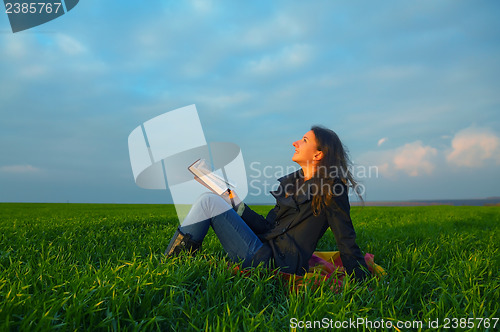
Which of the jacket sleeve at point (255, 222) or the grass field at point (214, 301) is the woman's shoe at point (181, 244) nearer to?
the grass field at point (214, 301)

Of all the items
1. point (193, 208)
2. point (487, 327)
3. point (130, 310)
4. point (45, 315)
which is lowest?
point (487, 327)

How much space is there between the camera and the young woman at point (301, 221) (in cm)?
320

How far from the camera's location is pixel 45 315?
74.4 inches

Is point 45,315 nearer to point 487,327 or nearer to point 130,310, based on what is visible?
point 130,310

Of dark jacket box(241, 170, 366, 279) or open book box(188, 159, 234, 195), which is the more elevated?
open book box(188, 159, 234, 195)

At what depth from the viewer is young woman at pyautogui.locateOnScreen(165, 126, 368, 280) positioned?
3203 millimetres

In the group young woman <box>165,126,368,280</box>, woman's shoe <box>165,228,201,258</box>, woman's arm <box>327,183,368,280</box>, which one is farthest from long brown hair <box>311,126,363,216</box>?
woman's shoe <box>165,228,201,258</box>

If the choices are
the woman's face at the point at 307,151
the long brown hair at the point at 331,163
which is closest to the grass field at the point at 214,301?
the long brown hair at the point at 331,163

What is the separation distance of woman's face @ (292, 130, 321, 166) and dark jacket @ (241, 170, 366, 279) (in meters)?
0.26

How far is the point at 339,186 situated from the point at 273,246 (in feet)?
3.06

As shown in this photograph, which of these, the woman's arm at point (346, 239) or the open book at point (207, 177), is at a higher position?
the open book at point (207, 177)

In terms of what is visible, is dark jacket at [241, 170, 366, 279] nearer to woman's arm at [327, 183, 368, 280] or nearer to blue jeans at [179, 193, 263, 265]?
woman's arm at [327, 183, 368, 280]

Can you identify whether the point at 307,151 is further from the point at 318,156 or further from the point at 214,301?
the point at 214,301

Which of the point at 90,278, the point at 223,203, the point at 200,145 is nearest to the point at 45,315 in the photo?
the point at 90,278
